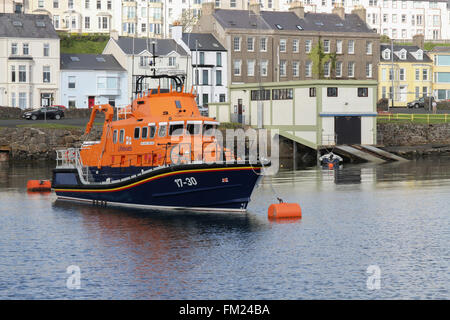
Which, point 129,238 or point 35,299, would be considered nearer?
point 35,299

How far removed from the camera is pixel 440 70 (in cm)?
12069

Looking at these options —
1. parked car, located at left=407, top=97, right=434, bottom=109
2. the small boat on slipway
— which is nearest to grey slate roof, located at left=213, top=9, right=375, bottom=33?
parked car, located at left=407, top=97, right=434, bottom=109

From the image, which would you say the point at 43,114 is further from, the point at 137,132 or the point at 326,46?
the point at 137,132

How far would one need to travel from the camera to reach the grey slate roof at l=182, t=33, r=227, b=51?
9731 cm

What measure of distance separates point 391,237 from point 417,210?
7.48m

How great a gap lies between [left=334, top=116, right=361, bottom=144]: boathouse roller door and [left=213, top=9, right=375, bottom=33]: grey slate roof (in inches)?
1347

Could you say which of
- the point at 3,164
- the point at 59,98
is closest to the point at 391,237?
the point at 3,164

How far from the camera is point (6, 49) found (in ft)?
304

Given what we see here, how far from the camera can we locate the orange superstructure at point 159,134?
35.5m

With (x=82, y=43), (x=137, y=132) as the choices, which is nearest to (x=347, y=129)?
(x=137, y=132)

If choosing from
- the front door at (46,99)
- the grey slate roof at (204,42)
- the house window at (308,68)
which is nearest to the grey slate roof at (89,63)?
the front door at (46,99)

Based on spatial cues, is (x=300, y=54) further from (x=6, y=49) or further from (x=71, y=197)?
(x=71, y=197)

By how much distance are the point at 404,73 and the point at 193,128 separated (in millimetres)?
87364

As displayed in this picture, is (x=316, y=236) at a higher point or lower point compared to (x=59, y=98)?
lower
